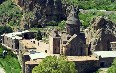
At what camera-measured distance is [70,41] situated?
70500 millimetres

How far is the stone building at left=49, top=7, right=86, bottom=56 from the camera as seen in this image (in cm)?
7069

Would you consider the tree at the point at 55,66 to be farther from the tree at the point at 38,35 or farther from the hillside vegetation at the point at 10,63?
the tree at the point at 38,35

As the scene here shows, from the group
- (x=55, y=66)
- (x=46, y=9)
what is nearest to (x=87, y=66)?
(x=55, y=66)

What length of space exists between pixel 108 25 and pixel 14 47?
20241mm

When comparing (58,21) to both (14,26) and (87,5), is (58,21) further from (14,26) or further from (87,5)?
(87,5)

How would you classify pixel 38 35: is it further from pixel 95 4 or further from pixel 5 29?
pixel 95 4

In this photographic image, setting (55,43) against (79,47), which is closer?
(79,47)

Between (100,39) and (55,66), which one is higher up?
(100,39)

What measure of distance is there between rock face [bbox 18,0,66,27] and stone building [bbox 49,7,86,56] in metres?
27.0

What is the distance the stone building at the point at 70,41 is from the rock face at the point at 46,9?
2702 centimetres

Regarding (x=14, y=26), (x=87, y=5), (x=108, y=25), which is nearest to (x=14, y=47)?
(x=14, y=26)

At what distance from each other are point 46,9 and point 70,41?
33789mm

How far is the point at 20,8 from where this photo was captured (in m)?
107

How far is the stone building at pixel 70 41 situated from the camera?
70.7 m
